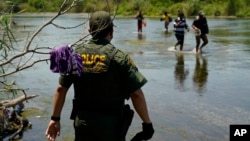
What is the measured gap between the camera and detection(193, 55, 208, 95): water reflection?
33.2 feet

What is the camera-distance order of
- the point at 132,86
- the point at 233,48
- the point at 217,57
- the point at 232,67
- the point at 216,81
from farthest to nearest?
the point at 233,48 < the point at 217,57 < the point at 232,67 < the point at 216,81 < the point at 132,86

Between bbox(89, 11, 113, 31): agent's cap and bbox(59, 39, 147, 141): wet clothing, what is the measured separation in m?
0.12

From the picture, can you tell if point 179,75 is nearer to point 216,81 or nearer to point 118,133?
point 216,81

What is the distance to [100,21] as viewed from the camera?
407 centimetres

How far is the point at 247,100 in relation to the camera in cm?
891

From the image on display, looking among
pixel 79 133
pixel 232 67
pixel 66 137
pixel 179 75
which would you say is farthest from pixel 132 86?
pixel 232 67

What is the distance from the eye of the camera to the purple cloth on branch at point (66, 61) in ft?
12.8

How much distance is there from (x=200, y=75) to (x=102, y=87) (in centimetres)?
794

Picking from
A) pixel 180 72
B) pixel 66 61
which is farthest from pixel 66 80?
pixel 180 72

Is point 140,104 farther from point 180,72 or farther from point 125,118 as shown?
point 180,72

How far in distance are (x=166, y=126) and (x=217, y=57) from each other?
8.35 m

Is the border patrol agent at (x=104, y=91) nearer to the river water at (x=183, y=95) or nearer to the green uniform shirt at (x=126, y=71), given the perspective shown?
the green uniform shirt at (x=126, y=71)

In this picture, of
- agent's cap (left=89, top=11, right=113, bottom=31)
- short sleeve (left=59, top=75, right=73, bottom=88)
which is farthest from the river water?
short sleeve (left=59, top=75, right=73, bottom=88)

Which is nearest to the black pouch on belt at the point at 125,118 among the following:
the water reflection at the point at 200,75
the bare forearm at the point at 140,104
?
the bare forearm at the point at 140,104
